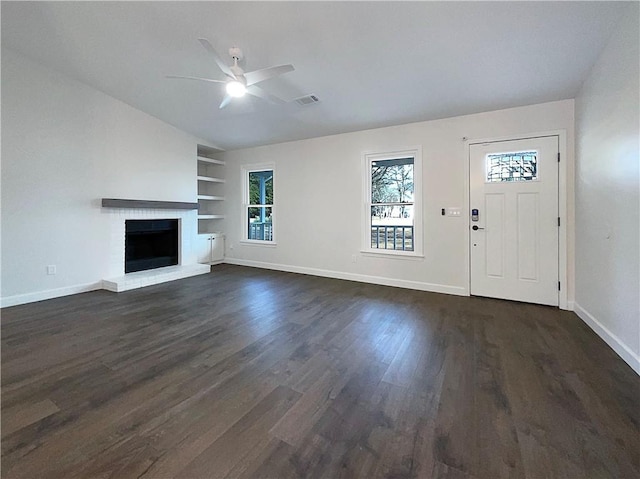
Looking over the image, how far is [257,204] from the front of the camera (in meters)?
6.70

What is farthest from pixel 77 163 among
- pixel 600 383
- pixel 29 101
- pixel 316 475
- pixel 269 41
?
pixel 600 383

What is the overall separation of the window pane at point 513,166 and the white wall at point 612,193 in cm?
50

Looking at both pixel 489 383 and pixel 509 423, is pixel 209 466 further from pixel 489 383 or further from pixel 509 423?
pixel 489 383

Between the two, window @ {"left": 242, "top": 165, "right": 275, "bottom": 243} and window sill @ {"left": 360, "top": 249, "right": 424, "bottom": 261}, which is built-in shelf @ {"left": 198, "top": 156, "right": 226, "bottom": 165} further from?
window sill @ {"left": 360, "top": 249, "right": 424, "bottom": 261}

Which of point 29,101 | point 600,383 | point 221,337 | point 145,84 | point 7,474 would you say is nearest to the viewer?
point 7,474

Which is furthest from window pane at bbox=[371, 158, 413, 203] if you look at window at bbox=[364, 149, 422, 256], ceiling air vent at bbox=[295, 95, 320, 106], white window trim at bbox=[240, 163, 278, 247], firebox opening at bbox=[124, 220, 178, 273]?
firebox opening at bbox=[124, 220, 178, 273]

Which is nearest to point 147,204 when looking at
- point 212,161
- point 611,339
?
point 212,161

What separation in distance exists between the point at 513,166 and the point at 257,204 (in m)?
4.97

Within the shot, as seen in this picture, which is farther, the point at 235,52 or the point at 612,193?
the point at 235,52

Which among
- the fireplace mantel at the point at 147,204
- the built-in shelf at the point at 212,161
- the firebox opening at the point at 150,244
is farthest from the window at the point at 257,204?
the firebox opening at the point at 150,244

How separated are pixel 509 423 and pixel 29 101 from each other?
6.11 m

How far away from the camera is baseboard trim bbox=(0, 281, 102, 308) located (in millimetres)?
3668

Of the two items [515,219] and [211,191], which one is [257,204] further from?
[515,219]

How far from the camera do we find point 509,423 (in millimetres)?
1621
